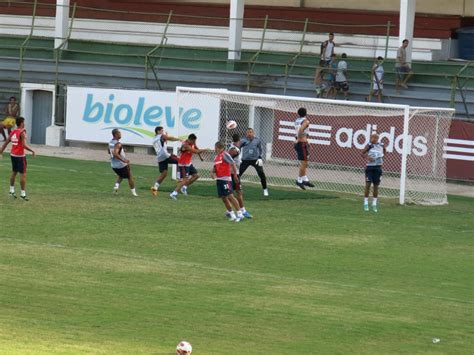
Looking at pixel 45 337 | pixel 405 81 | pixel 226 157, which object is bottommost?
pixel 45 337

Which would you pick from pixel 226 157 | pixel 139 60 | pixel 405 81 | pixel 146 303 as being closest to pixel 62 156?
pixel 139 60

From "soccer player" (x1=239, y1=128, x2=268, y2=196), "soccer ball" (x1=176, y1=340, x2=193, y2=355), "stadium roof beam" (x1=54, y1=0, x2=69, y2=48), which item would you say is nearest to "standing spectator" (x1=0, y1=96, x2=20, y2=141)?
"stadium roof beam" (x1=54, y1=0, x2=69, y2=48)

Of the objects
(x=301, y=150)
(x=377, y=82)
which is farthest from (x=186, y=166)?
(x=377, y=82)

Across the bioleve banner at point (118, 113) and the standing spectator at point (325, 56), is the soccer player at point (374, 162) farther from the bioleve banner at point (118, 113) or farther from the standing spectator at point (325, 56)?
the standing spectator at point (325, 56)

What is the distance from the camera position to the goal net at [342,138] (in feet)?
104

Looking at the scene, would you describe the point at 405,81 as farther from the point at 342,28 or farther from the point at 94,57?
the point at 94,57

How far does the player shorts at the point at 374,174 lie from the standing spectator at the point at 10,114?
17655 mm

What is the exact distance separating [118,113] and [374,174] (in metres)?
15.4

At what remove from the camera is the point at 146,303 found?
17.0 meters

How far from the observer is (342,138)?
116ft

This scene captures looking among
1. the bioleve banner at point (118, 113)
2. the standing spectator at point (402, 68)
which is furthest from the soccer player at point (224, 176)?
the standing spectator at point (402, 68)

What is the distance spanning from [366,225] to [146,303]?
33.6 feet

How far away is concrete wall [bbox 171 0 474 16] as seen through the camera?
149ft

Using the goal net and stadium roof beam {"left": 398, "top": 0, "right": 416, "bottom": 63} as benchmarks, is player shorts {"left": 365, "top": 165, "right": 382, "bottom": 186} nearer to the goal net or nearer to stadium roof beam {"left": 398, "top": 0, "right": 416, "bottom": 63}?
the goal net
